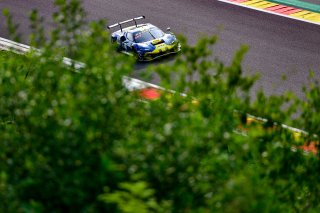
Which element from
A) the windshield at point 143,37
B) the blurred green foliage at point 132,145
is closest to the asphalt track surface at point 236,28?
the windshield at point 143,37

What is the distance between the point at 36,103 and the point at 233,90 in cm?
277

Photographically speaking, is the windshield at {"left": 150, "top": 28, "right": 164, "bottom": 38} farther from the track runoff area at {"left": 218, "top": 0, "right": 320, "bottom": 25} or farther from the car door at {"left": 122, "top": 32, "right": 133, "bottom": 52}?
the track runoff area at {"left": 218, "top": 0, "right": 320, "bottom": 25}

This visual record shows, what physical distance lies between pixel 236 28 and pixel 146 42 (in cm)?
449

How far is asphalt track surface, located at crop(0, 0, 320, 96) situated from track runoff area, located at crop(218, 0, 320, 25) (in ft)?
1.20

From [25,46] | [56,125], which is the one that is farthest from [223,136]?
[25,46]

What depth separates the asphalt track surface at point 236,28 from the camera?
78.3ft

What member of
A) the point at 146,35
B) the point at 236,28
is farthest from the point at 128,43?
the point at 236,28

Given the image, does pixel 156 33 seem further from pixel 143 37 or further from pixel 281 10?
pixel 281 10

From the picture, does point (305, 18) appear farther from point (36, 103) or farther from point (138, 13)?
point (36, 103)

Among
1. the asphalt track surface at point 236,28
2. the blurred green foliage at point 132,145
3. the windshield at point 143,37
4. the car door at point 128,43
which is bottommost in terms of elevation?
the asphalt track surface at point 236,28

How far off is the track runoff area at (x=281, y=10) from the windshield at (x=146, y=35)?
6.04 meters

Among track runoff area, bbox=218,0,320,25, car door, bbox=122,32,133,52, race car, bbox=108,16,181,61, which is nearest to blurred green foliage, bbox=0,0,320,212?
race car, bbox=108,16,181,61

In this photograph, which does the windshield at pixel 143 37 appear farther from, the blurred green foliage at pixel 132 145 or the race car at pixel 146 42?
the blurred green foliage at pixel 132 145

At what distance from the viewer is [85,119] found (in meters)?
Answer: 9.07
